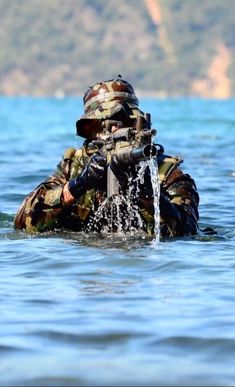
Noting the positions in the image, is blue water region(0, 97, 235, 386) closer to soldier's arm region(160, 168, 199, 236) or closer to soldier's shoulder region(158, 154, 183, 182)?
soldier's arm region(160, 168, 199, 236)

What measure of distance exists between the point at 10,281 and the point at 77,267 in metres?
0.51

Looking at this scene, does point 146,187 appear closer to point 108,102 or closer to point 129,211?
point 129,211

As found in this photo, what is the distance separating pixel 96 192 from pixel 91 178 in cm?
63

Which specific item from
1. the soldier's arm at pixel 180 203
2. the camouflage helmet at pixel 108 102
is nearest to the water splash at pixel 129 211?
the soldier's arm at pixel 180 203

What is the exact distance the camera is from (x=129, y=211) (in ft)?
26.4

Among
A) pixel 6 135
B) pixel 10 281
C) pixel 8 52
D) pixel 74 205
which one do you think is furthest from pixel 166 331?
pixel 8 52

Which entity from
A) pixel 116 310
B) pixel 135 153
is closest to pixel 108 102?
pixel 135 153

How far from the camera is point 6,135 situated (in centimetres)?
3195

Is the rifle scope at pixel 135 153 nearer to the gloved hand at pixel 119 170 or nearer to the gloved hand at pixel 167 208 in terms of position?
the gloved hand at pixel 119 170

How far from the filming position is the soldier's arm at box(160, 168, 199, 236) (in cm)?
830

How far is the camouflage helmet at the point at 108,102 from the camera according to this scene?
804 centimetres

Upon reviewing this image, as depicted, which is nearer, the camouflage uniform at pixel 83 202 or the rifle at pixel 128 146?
the rifle at pixel 128 146

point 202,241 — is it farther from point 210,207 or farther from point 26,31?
point 26,31

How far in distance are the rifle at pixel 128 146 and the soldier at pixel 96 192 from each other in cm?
20
